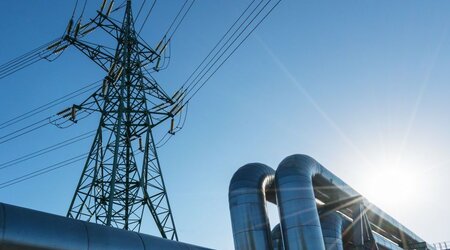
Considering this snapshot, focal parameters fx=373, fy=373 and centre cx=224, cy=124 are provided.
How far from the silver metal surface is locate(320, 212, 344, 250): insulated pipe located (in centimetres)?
952

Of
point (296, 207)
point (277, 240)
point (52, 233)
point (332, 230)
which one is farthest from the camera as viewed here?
point (277, 240)

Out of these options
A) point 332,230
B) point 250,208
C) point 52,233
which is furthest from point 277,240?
point 52,233

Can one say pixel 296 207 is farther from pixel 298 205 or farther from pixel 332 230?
pixel 332 230

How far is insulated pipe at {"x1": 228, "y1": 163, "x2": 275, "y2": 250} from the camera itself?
12984 mm

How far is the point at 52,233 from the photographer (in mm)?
5848

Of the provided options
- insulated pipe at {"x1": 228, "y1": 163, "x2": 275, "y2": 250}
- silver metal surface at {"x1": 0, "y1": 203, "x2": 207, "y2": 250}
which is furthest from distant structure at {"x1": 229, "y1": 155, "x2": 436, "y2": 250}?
silver metal surface at {"x1": 0, "y1": 203, "x2": 207, "y2": 250}

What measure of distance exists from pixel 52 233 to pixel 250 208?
847 centimetres

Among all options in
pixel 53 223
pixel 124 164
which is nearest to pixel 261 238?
pixel 124 164

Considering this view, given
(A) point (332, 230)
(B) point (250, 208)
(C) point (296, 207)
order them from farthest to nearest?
(A) point (332, 230) < (B) point (250, 208) < (C) point (296, 207)

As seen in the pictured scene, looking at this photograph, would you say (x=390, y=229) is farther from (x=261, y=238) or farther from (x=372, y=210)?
(x=261, y=238)

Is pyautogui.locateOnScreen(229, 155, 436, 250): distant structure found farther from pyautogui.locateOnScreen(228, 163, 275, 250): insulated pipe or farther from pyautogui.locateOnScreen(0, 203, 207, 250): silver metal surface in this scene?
pyautogui.locateOnScreen(0, 203, 207, 250): silver metal surface

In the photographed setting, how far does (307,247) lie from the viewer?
12.0 m

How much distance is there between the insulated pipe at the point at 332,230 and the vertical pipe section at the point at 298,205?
2.31 meters

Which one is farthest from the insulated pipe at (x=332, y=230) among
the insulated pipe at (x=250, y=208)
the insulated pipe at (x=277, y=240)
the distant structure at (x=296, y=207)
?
the insulated pipe at (x=250, y=208)
